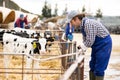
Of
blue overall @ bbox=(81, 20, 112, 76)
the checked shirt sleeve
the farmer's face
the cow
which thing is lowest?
the cow

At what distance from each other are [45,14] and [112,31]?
29260mm

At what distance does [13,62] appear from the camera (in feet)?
38.9

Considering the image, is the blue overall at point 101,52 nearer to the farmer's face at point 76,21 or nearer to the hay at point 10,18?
the farmer's face at point 76,21

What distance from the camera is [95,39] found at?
5.14 metres

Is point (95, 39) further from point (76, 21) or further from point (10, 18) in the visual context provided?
point (10, 18)

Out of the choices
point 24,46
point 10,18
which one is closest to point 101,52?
point 24,46

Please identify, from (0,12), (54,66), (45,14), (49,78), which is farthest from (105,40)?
(45,14)

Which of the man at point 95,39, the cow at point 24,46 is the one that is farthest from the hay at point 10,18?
the man at point 95,39

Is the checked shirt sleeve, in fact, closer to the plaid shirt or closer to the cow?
the plaid shirt

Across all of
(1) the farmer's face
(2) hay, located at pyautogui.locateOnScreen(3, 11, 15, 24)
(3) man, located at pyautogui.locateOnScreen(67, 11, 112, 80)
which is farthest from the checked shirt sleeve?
(2) hay, located at pyautogui.locateOnScreen(3, 11, 15, 24)

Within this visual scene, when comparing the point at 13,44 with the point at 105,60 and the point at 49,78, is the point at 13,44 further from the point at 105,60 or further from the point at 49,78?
the point at 105,60

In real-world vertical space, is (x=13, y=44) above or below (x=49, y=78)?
above

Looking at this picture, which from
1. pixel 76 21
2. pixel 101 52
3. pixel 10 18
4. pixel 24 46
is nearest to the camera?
pixel 76 21

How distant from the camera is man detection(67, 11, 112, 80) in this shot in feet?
16.4
